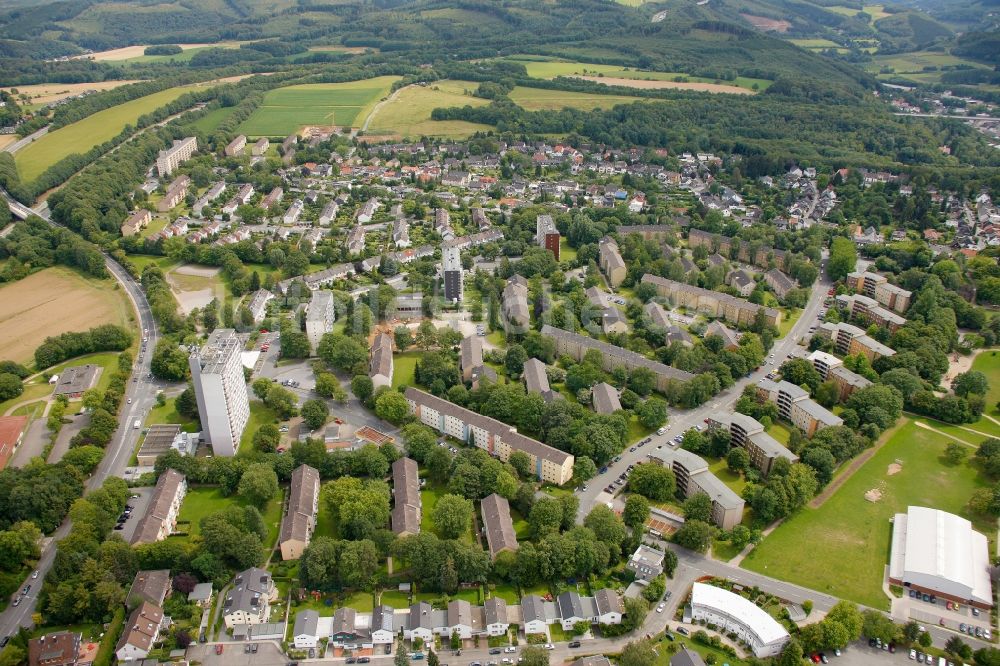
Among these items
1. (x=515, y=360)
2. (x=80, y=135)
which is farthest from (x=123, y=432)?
(x=80, y=135)

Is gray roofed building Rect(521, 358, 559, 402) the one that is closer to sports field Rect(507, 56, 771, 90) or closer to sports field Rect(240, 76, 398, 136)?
sports field Rect(240, 76, 398, 136)

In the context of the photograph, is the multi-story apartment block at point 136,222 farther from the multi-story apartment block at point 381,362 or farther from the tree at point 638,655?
the tree at point 638,655

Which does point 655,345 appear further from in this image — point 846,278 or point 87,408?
point 87,408

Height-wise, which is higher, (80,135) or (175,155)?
(80,135)

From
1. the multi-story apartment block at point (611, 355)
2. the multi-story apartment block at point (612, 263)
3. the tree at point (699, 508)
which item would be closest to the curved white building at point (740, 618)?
the tree at point (699, 508)

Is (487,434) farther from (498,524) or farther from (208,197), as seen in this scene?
(208,197)

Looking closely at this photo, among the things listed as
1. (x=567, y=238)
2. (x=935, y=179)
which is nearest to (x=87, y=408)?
(x=567, y=238)

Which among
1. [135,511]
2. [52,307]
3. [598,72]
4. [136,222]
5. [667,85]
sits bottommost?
[52,307]
